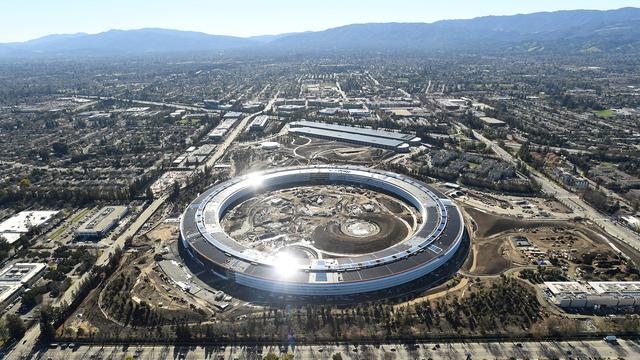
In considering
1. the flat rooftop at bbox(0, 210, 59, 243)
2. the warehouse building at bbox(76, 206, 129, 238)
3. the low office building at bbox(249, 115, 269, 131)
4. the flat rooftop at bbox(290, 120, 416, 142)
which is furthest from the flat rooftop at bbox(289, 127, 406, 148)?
the flat rooftop at bbox(0, 210, 59, 243)

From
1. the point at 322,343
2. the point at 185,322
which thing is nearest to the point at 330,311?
the point at 322,343

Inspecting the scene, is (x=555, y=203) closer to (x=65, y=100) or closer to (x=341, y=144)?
(x=341, y=144)

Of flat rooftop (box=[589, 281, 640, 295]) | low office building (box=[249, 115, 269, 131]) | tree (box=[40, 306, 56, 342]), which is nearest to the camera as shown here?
tree (box=[40, 306, 56, 342])

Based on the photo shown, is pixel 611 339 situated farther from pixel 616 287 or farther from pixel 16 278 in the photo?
pixel 16 278

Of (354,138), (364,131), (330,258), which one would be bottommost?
(330,258)

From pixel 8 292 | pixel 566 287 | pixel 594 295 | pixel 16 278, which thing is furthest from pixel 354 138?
pixel 8 292

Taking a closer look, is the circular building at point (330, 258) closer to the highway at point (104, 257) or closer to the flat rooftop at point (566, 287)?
the highway at point (104, 257)

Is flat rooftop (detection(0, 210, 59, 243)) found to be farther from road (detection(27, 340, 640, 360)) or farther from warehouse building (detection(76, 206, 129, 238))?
road (detection(27, 340, 640, 360))
